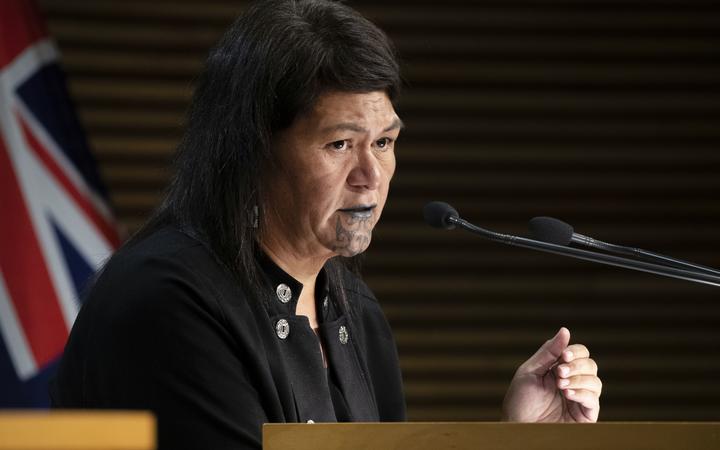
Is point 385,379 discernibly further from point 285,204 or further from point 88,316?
point 88,316

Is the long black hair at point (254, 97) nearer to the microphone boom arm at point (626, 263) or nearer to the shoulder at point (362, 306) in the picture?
the shoulder at point (362, 306)

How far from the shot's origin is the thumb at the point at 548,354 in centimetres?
228

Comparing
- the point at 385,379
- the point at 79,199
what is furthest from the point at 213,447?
the point at 79,199

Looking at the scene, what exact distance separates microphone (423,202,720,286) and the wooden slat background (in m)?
3.01

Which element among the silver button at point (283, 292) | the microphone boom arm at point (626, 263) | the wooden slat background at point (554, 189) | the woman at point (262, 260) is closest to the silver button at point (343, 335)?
the woman at point (262, 260)

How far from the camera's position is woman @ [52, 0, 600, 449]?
6.68 ft

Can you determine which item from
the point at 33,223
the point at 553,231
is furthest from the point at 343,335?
the point at 33,223

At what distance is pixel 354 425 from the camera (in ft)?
4.87

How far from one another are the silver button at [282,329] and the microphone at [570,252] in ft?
1.23

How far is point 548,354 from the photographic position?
2.34m

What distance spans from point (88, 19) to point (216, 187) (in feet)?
9.27

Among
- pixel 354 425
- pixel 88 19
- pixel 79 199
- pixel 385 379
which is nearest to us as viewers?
pixel 354 425

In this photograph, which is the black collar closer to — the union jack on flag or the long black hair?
the long black hair

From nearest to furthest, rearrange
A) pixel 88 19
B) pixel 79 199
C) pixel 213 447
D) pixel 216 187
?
1. pixel 213 447
2. pixel 216 187
3. pixel 79 199
4. pixel 88 19
